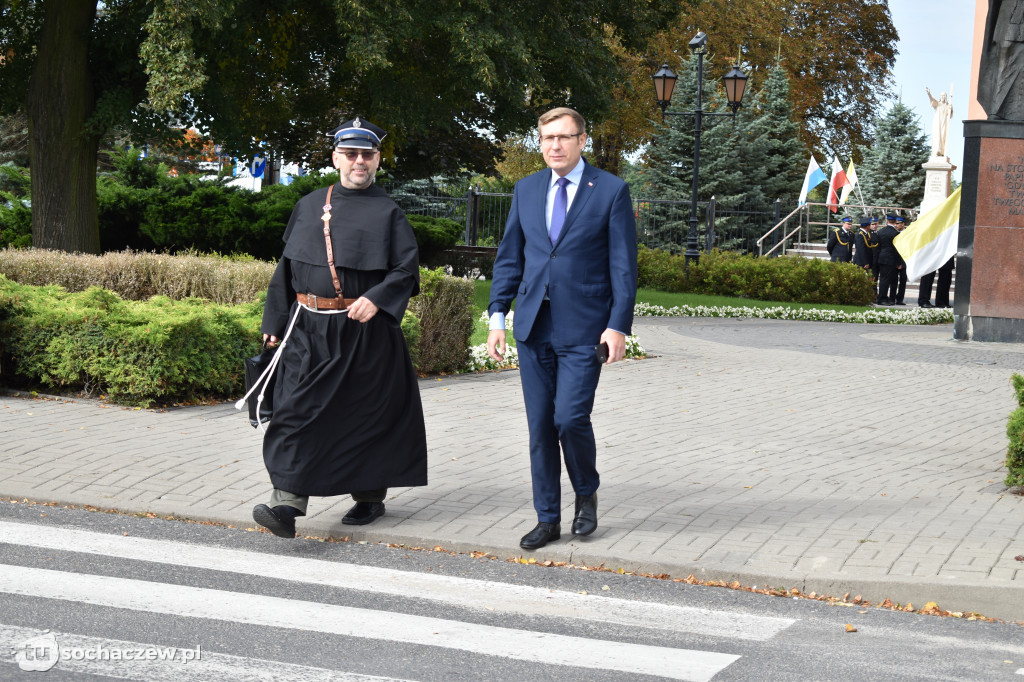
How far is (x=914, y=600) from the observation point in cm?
498

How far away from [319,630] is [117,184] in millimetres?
18530

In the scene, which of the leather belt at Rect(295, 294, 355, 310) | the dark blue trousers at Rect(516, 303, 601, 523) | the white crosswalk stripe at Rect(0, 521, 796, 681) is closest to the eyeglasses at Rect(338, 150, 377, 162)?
the leather belt at Rect(295, 294, 355, 310)

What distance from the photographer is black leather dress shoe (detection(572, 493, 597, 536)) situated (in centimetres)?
570

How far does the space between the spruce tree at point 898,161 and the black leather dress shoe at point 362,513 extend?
138ft

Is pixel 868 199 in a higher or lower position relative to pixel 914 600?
higher

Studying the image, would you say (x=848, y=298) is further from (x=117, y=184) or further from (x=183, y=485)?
(x=183, y=485)

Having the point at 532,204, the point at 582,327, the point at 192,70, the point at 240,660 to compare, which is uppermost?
the point at 192,70

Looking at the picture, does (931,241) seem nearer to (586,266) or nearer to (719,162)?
(719,162)

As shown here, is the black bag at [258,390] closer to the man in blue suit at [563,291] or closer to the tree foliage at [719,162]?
the man in blue suit at [563,291]

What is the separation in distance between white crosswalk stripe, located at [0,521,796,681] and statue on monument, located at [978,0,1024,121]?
45.9 ft

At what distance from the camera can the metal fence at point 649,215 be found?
30.5 m

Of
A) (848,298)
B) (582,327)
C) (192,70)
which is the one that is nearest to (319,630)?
(582,327)

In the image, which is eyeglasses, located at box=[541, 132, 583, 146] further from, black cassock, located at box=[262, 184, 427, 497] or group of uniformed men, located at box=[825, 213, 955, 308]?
group of uniformed men, located at box=[825, 213, 955, 308]

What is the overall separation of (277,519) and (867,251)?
960 inches
